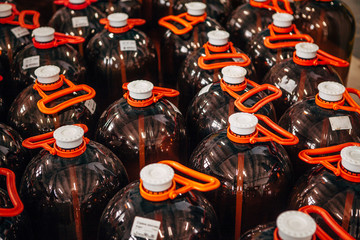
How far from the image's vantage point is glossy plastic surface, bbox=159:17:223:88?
2184mm

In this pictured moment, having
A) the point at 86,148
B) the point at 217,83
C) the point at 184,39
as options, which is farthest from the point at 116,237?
the point at 184,39

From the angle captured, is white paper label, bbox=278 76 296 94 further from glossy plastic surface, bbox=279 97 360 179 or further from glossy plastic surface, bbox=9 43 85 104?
glossy plastic surface, bbox=9 43 85 104

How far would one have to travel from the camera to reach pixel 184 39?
86.7 inches

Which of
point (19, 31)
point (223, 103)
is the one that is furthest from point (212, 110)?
point (19, 31)

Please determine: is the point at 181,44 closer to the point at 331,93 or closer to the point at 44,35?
the point at 44,35

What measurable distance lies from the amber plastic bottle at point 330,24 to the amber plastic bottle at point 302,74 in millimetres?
594

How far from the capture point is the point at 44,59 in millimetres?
1976

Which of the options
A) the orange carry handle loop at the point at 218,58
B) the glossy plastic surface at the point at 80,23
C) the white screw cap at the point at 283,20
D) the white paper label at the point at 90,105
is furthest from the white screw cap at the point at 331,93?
the glossy plastic surface at the point at 80,23

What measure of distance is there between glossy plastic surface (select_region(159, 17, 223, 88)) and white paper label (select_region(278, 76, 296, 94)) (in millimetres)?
Result: 505

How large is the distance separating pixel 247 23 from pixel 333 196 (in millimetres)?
1372

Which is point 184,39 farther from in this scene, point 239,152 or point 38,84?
point 239,152

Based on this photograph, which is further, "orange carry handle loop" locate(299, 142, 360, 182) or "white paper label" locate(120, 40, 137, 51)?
"white paper label" locate(120, 40, 137, 51)

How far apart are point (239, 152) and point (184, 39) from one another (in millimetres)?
1003

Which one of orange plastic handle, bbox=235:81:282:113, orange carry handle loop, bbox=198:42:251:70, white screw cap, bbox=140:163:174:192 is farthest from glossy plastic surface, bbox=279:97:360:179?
white screw cap, bbox=140:163:174:192
